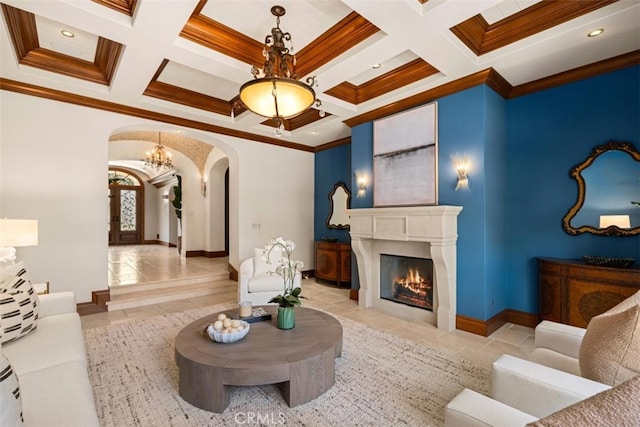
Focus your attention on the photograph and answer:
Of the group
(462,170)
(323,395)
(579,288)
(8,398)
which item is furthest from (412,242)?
(8,398)

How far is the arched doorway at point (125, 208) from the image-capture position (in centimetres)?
1257

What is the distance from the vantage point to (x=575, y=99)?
11.4 ft

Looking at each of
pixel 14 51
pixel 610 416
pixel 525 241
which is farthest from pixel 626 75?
pixel 14 51

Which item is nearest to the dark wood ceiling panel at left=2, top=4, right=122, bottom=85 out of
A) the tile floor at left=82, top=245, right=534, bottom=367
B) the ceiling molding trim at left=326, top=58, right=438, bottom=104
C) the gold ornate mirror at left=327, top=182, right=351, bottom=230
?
the ceiling molding trim at left=326, top=58, right=438, bottom=104

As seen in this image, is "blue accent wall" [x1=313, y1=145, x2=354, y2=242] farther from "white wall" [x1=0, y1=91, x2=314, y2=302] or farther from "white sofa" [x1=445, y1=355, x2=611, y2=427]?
"white sofa" [x1=445, y1=355, x2=611, y2=427]

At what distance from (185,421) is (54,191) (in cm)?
374

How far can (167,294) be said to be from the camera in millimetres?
4898

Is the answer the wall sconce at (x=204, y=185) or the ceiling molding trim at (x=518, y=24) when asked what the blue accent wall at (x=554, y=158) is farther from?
the wall sconce at (x=204, y=185)

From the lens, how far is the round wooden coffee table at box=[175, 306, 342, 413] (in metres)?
1.97

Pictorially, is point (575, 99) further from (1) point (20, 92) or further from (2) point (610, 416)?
(1) point (20, 92)

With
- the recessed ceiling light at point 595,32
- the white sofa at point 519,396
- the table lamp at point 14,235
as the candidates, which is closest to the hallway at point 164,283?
the table lamp at point 14,235

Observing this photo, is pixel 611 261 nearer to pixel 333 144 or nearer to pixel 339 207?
pixel 339 207

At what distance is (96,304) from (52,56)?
3264 millimetres

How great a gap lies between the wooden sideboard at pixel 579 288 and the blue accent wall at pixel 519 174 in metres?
0.29
